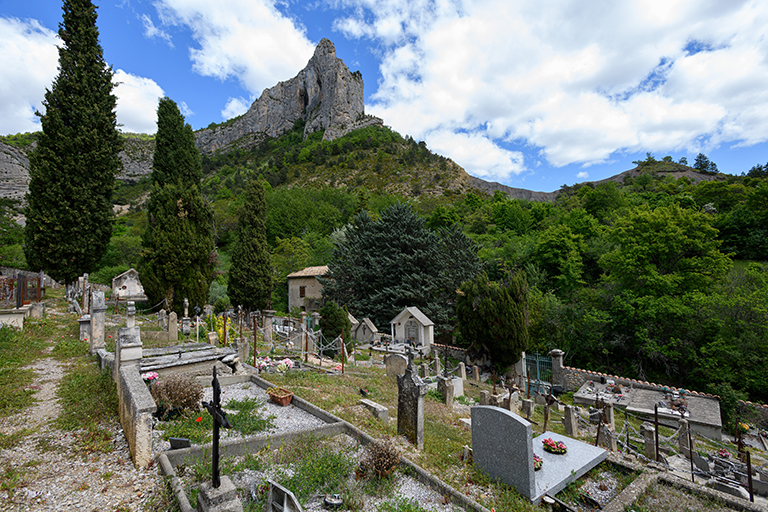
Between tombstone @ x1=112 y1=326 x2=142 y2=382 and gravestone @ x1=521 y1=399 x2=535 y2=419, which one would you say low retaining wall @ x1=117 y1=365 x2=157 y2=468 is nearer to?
tombstone @ x1=112 y1=326 x2=142 y2=382

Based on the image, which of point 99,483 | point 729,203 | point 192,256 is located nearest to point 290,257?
point 192,256

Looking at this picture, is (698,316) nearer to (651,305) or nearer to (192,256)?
(651,305)

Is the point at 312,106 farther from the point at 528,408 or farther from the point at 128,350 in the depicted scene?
the point at 128,350

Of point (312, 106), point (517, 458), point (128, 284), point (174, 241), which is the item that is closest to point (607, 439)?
point (517, 458)

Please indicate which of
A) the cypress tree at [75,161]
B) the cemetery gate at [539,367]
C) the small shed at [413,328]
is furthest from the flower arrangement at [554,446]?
the cypress tree at [75,161]

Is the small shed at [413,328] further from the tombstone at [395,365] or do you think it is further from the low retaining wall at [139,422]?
the low retaining wall at [139,422]

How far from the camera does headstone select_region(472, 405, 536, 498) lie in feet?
16.0

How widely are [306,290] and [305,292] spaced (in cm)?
21

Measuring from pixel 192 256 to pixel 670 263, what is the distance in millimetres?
27789

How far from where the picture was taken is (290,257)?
1475 inches

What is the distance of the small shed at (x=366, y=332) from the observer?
22.7m

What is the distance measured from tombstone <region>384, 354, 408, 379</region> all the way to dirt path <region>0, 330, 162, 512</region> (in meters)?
9.47

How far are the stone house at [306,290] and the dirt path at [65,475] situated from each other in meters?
26.0

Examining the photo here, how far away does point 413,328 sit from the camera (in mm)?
22078
